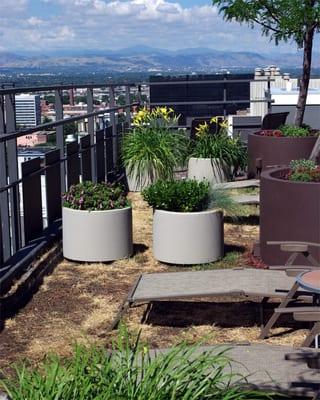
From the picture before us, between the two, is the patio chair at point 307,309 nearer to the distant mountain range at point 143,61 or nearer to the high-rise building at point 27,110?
the high-rise building at point 27,110

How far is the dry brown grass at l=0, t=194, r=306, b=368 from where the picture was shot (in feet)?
17.0

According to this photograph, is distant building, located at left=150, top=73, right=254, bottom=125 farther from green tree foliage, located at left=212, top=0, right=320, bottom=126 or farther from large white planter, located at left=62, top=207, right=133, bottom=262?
large white planter, located at left=62, top=207, right=133, bottom=262

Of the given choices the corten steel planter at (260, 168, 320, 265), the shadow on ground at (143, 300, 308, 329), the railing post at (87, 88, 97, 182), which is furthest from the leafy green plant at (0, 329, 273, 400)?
the railing post at (87, 88, 97, 182)

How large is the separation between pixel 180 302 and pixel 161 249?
3.54 feet

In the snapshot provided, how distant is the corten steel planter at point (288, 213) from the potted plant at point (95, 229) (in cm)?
130

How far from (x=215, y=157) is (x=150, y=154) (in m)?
0.96

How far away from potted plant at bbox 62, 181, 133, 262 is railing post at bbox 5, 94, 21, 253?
19.0 inches

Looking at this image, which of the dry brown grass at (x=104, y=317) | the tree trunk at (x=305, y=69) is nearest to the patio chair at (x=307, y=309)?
the dry brown grass at (x=104, y=317)

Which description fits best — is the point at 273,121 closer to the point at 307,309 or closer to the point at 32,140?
the point at 32,140

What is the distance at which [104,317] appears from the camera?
18.7 ft

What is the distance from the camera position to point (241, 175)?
11.9 meters

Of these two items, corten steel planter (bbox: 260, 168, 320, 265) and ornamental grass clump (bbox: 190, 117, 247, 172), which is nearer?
corten steel planter (bbox: 260, 168, 320, 265)

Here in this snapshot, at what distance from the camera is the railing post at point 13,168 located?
262 inches

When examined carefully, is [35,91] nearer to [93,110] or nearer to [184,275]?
[184,275]
